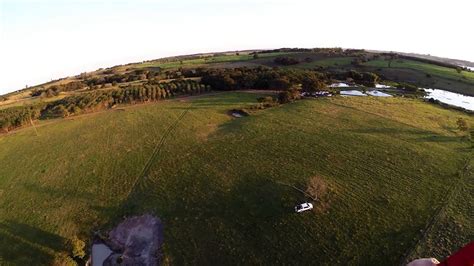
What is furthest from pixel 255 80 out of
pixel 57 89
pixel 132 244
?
pixel 57 89

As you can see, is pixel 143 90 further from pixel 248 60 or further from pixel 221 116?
pixel 248 60

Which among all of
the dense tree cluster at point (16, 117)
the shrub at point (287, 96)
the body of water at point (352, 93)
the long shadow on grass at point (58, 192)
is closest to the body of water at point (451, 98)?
the body of water at point (352, 93)

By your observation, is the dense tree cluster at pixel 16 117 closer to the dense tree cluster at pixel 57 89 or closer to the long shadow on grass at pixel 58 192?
the dense tree cluster at pixel 57 89

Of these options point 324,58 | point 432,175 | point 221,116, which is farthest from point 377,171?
point 324,58

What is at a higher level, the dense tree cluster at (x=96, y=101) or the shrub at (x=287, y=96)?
the dense tree cluster at (x=96, y=101)

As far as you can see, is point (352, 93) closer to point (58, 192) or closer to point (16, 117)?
point (58, 192)
